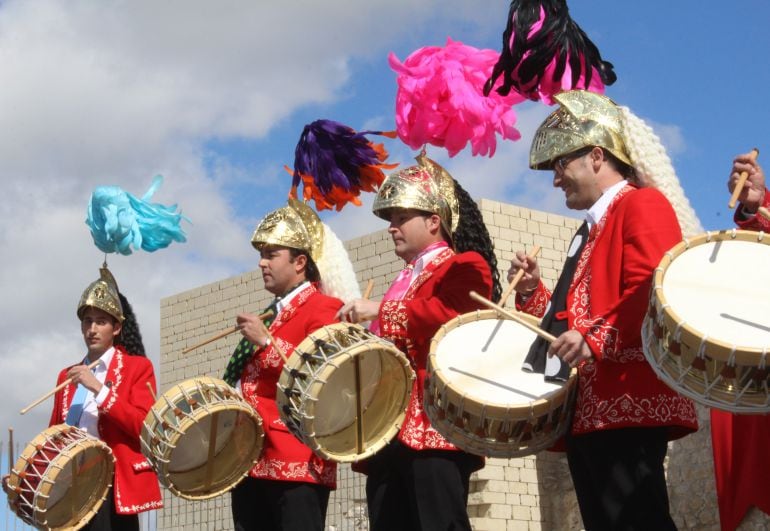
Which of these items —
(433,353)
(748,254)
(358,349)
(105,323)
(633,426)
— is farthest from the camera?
(105,323)

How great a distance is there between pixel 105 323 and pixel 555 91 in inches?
127

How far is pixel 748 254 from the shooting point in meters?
3.56

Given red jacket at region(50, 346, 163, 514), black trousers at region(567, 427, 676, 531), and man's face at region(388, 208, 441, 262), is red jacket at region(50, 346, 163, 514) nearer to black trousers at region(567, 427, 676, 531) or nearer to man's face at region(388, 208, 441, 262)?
man's face at region(388, 208, 441, 262)

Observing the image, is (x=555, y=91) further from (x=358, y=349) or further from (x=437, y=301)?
(x=358, y=349)

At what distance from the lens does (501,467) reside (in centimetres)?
1102

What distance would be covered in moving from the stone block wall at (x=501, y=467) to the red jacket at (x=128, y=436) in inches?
187

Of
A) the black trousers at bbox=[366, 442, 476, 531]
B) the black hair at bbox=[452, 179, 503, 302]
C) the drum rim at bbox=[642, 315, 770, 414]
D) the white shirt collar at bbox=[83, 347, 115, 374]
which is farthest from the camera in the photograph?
the white shirt collar at bbox=[83, 347, 115, 374]

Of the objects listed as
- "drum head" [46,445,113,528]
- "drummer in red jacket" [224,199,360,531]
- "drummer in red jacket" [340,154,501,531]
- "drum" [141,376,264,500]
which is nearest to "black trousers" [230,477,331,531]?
"drummer in red jacket" [224,199,360,531]

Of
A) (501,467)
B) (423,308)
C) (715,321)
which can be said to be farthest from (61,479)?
(501,467)

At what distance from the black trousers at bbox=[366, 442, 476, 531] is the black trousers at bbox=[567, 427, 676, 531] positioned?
87 centimetres

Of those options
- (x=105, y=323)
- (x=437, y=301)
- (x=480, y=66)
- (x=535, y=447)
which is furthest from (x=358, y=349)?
(x=105, y=323)

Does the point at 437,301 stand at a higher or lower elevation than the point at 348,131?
lower

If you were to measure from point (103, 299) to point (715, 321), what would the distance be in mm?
4243

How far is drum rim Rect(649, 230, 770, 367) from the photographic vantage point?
3273 millimetres
